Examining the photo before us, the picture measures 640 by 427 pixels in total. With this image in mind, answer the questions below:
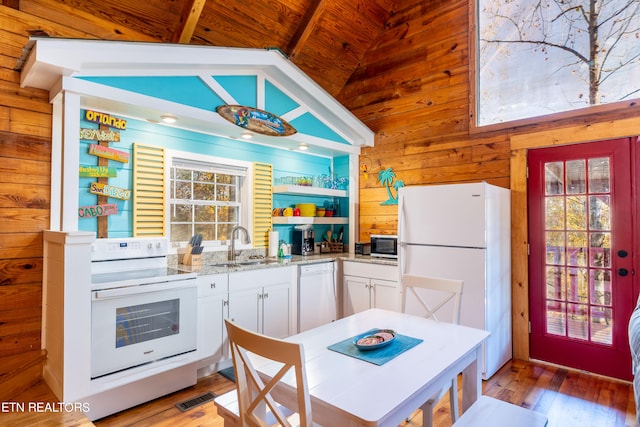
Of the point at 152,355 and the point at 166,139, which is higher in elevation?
the point at 166,139

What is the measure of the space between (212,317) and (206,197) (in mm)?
1272

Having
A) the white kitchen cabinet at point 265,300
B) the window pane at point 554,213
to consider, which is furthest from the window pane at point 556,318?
the white kitchen cabinet at point 265,300

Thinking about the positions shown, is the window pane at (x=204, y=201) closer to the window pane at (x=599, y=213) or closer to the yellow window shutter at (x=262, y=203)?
the yellow window shutter at (x=262, y=203)

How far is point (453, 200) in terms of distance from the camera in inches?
120

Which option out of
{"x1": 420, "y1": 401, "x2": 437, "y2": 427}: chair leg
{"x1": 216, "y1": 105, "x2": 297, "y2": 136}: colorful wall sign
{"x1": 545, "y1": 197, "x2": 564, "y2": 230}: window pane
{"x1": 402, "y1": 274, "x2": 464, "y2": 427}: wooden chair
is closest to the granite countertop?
{"x1": 402, "y1": 274, "x2": 464, "y2": 427}: wooden chair

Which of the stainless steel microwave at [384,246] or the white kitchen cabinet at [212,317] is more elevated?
the stainless steel microwave at [384,246]

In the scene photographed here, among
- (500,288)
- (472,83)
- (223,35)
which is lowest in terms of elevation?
(500,288)

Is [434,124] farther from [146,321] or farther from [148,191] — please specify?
[146,321]

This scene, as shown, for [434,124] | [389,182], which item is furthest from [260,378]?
[434,124]

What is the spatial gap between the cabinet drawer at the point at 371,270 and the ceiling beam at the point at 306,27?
2525mm

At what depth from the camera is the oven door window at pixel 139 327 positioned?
2277 millimetres

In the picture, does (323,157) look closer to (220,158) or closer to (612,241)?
(220,158)

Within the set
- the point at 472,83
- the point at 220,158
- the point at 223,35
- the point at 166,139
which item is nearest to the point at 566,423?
the point at 472,83

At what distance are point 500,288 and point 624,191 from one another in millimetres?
1223
